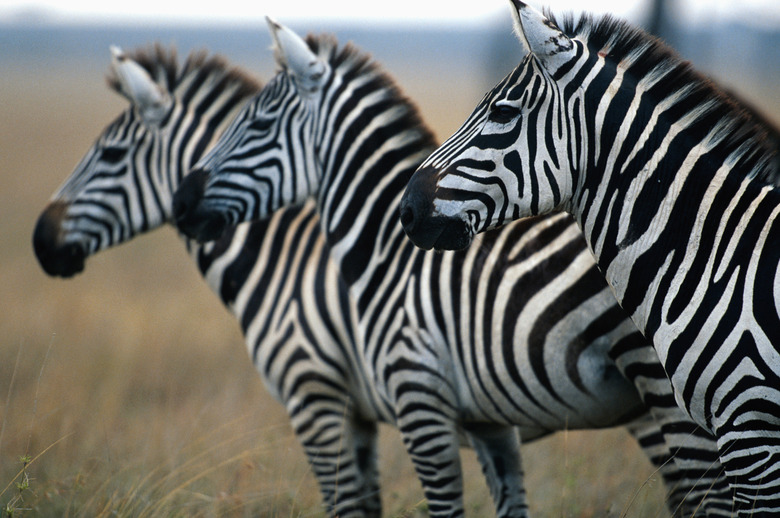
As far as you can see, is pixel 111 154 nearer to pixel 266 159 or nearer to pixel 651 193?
pixel 266 159

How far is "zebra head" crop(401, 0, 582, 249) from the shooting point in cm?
270

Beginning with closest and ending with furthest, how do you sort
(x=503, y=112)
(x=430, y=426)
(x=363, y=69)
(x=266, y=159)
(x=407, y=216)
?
(x=503, y=112) < (x=407, y=216) < (x=430, y=426) < (x=266, y=159) < (x=363, y=69)

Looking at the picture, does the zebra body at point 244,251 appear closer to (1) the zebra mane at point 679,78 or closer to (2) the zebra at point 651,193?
(2) the zebra at point 651,193

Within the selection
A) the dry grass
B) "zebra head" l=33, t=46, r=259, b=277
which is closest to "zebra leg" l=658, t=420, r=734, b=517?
the dry grass

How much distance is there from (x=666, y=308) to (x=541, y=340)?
2.70 feet

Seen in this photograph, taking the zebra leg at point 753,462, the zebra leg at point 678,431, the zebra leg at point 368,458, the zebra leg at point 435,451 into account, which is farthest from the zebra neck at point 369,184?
the zebra leg at point 753,462

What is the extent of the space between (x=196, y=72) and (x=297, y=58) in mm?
1425

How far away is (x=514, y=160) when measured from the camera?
2.72 m

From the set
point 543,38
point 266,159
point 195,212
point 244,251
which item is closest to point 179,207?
point 195,212

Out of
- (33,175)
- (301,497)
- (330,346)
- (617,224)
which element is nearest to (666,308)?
(617,224)

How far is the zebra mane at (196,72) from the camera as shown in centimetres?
522

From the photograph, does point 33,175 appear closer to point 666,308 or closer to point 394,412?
point 394,412

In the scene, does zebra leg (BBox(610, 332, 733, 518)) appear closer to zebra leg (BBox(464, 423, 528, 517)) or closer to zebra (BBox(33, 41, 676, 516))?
zebra (BBox(33, 41, 676, 516))

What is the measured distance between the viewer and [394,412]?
162 inches
